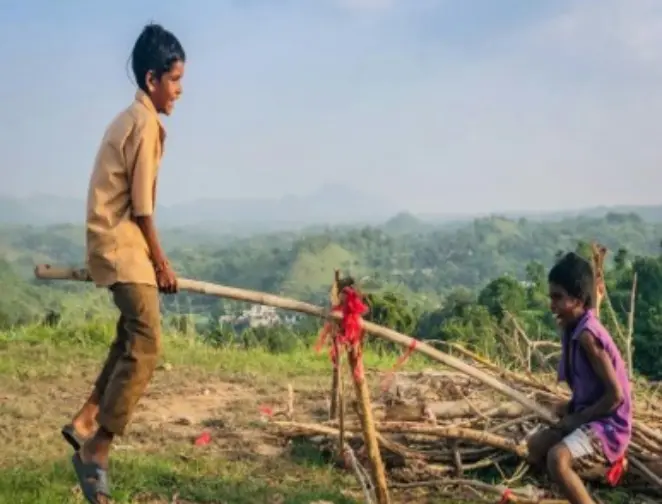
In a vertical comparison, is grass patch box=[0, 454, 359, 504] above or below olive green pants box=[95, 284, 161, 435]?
below

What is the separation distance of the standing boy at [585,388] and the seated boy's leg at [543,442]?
107mm

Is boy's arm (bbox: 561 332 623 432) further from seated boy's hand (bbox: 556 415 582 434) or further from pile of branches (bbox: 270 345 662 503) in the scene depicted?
pile of branches (bbox: 270 345 662 503)

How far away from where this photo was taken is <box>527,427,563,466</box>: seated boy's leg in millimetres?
3846

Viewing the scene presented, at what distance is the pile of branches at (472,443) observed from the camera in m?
4.56

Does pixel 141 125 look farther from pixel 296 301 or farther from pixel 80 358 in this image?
pixel 80 358

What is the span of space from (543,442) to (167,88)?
7.45 ft

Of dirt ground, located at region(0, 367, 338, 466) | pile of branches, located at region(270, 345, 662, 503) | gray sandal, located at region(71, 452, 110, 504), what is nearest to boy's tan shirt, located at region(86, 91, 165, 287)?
gray sandal, located at region(71, 452, 110, 504)

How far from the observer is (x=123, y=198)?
12.0 ft

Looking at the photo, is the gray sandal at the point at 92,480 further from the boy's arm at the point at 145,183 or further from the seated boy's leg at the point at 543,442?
the seated boy's leg at the point at 543,442

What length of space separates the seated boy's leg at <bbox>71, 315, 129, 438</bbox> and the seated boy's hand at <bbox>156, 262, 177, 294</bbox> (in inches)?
11.4

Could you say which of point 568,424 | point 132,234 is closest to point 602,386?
point 568,424

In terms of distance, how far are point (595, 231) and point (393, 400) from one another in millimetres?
117234

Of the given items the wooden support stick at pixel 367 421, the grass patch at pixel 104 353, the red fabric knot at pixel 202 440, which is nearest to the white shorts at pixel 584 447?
the wooden support stick at pixel 367 421

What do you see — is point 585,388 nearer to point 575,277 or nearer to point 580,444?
point 580,444
